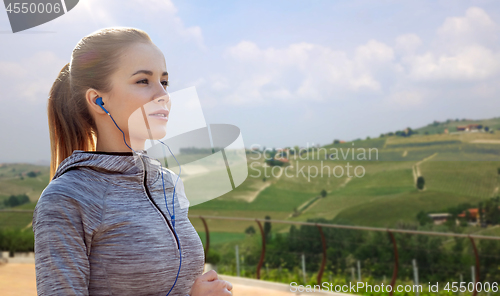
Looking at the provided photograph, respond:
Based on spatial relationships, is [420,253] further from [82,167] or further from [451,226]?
[82,167]

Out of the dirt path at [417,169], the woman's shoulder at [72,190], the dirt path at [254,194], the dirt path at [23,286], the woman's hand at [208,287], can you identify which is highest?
the woman's shoulder at [72,190]

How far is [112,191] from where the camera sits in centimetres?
84

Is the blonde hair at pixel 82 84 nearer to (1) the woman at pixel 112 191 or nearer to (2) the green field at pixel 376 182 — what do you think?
(1) the woman at pixel 112 191

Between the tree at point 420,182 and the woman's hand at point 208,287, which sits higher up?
the woman's hand at point 208,287

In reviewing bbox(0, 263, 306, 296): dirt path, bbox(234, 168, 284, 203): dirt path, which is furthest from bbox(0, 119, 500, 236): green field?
bbox(0, 263, 306, 296): dirt path

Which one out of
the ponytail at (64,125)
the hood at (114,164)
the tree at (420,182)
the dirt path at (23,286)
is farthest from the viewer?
the tree at (420,182)

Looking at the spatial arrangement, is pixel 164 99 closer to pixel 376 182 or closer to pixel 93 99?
pixel 93 99

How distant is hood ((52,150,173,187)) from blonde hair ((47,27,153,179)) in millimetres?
124

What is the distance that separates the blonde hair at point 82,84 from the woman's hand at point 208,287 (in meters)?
0.44

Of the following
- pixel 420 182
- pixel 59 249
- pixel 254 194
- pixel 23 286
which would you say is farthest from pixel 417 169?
pixel 59 249

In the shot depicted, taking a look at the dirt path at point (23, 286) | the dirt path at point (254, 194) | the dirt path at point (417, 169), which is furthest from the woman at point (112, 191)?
the dirt path at point (417, 169)

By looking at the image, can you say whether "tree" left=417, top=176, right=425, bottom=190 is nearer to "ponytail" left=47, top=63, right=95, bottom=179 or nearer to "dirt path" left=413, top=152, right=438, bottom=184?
"dirt path" left=413, top=152, right=438, bottom=184

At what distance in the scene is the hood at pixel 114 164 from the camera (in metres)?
0.84

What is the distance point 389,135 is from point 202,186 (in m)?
40.8
